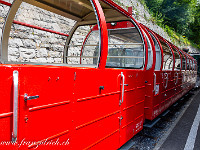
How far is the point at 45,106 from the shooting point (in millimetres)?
1440

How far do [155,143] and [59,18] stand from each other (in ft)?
17.8

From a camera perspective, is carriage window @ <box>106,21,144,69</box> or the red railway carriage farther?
carriage window @ <box>106,21,144,69</box>

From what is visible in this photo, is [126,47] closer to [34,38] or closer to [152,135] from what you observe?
[152,135]

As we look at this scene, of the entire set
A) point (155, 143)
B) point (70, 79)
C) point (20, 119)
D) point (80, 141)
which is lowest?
point (155, 143)

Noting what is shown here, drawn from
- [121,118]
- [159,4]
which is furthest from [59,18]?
[159,4]

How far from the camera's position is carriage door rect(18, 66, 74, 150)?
128cm

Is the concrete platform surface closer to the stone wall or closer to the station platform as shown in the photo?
the station platform

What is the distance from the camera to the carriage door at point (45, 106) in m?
1.28

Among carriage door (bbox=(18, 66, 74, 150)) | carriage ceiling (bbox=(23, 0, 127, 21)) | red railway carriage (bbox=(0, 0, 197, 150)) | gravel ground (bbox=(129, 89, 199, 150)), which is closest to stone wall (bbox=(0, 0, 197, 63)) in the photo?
red railway carriage (bbox=(0, 0, 197, 150))

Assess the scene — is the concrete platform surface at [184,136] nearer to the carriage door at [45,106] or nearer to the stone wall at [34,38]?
the carriage door at [45,106]

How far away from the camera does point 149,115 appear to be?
4.22m

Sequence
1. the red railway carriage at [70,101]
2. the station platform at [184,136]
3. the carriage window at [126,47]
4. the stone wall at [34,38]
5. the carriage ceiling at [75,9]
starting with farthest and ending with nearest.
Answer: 1. the stone wall at [34,38]
2. the carriage window at [126,47]
3. the station platform at [184,136]
4. the carriage ceiling at [75,9]
5. the red railway carriage at [70,101]

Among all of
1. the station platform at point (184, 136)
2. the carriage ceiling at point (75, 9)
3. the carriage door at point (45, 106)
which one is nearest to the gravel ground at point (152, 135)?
the station platform at point (184, 136)

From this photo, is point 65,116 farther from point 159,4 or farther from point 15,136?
point 159,4
